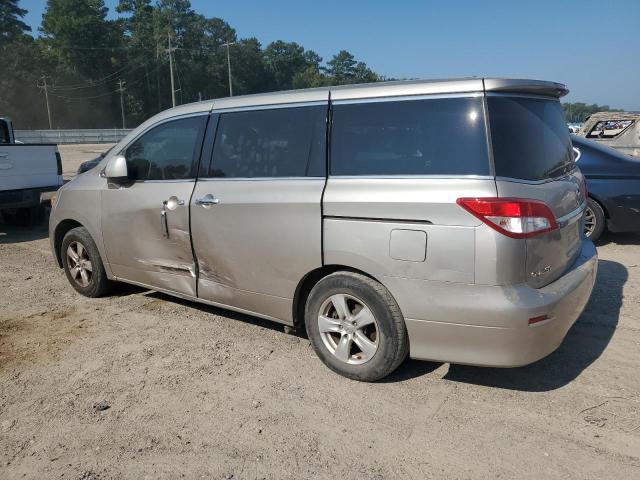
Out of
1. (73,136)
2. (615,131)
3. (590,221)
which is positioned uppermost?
(73,136)

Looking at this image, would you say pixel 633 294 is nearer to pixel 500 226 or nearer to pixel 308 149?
pixel 500 226

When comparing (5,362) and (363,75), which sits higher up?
(363,75)

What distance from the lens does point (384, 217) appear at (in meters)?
3.19

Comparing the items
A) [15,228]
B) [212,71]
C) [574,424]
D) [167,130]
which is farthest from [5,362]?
[212,71]

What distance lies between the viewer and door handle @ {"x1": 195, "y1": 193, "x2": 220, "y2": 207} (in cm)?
405

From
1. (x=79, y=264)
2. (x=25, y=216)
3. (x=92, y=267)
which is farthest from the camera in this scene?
(x=25, y=216)

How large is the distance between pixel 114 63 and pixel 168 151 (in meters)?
101

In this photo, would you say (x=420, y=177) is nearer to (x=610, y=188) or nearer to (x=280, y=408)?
(x=280, y=408)

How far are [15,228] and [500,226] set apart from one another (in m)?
9.49

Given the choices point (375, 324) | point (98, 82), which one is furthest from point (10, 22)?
point (375, 324)

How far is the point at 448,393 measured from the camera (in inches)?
134

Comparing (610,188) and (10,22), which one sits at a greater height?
(10,22)

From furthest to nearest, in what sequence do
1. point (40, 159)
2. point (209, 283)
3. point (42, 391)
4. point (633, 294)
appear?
point (40, 159) < point (633, 294) < point (209, 283) < point (42, 391)

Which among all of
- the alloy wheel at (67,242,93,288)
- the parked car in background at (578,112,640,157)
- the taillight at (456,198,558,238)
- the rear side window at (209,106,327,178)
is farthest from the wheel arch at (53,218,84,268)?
the parked car in background at (578,112,640,157)
